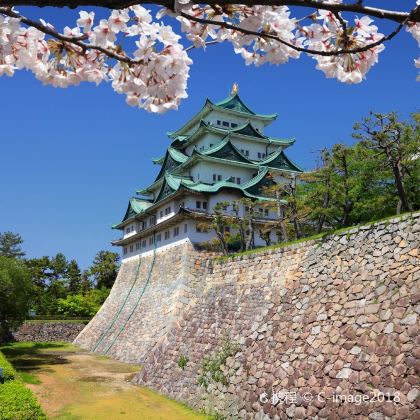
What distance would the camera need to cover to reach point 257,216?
958 inches

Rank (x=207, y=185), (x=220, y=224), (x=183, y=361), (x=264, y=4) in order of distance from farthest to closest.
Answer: (x=207, y=185)
(x=220, y=224)
(x=183, y=361)
(x=264, y=4)

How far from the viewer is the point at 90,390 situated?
624 inches

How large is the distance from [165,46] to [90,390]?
16086mm

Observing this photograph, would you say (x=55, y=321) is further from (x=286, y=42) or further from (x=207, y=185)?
(x=286, y=42)

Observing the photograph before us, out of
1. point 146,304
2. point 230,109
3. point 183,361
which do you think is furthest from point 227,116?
point 183,361

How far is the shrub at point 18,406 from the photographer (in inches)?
339

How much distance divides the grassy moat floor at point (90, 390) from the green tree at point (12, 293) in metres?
2.38

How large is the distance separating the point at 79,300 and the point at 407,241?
3775 centimetres

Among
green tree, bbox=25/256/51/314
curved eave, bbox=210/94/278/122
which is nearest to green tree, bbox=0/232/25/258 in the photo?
green tree, bbox=25/256/51/314

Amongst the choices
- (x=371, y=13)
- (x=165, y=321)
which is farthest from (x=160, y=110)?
(x=165, y=321)

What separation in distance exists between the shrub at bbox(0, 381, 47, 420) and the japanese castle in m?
13.8

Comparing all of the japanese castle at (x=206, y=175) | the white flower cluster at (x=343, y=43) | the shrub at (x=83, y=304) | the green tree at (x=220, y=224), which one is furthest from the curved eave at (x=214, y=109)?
the white flower cluster at (x=343, y=43)

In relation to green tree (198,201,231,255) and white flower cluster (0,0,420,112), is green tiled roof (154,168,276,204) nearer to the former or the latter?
green tree (198,201,231,255)

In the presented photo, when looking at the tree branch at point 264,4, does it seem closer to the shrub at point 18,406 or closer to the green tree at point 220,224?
the shrub at point 18,406
